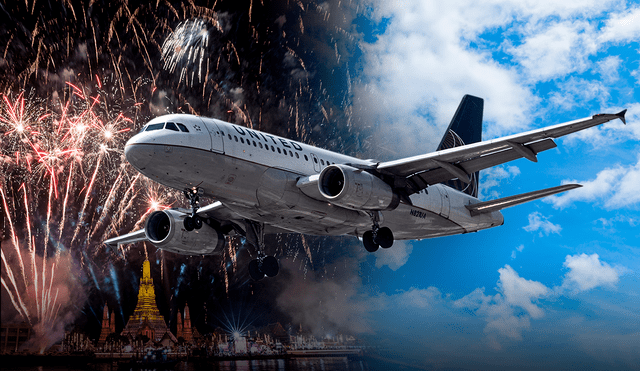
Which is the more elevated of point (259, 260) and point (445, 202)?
point (445, 202)

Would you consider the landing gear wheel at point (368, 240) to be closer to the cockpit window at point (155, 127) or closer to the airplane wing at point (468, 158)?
the airplane wing at point (468, 158)

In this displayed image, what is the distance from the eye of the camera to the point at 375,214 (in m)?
17.6

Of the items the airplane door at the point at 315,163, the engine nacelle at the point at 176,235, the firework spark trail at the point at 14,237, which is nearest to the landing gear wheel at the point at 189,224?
the engine nacelle at the point at 176,235

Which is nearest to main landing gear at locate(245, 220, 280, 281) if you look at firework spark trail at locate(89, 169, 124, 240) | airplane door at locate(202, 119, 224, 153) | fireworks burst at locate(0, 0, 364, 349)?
fireworks burst at locate(0, 0, 364, 349)

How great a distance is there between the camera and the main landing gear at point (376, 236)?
17656 millimetres

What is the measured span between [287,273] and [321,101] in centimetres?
909

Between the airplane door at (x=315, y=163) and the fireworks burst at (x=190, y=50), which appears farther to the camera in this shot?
the fireworks burst at (x=190, y=50)

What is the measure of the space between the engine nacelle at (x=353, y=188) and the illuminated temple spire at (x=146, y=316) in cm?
1055

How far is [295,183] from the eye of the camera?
52.3ft

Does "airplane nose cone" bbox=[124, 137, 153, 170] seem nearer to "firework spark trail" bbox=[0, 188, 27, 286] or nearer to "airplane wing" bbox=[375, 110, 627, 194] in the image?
"airplane wing" bbox=[375, 110, 627, 194]

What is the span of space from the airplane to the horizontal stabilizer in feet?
0.12

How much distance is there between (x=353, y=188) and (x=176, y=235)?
22.6ft

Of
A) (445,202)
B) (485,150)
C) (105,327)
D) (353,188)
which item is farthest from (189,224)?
(445,202)

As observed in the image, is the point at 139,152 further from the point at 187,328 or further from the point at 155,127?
the point at 187,328
